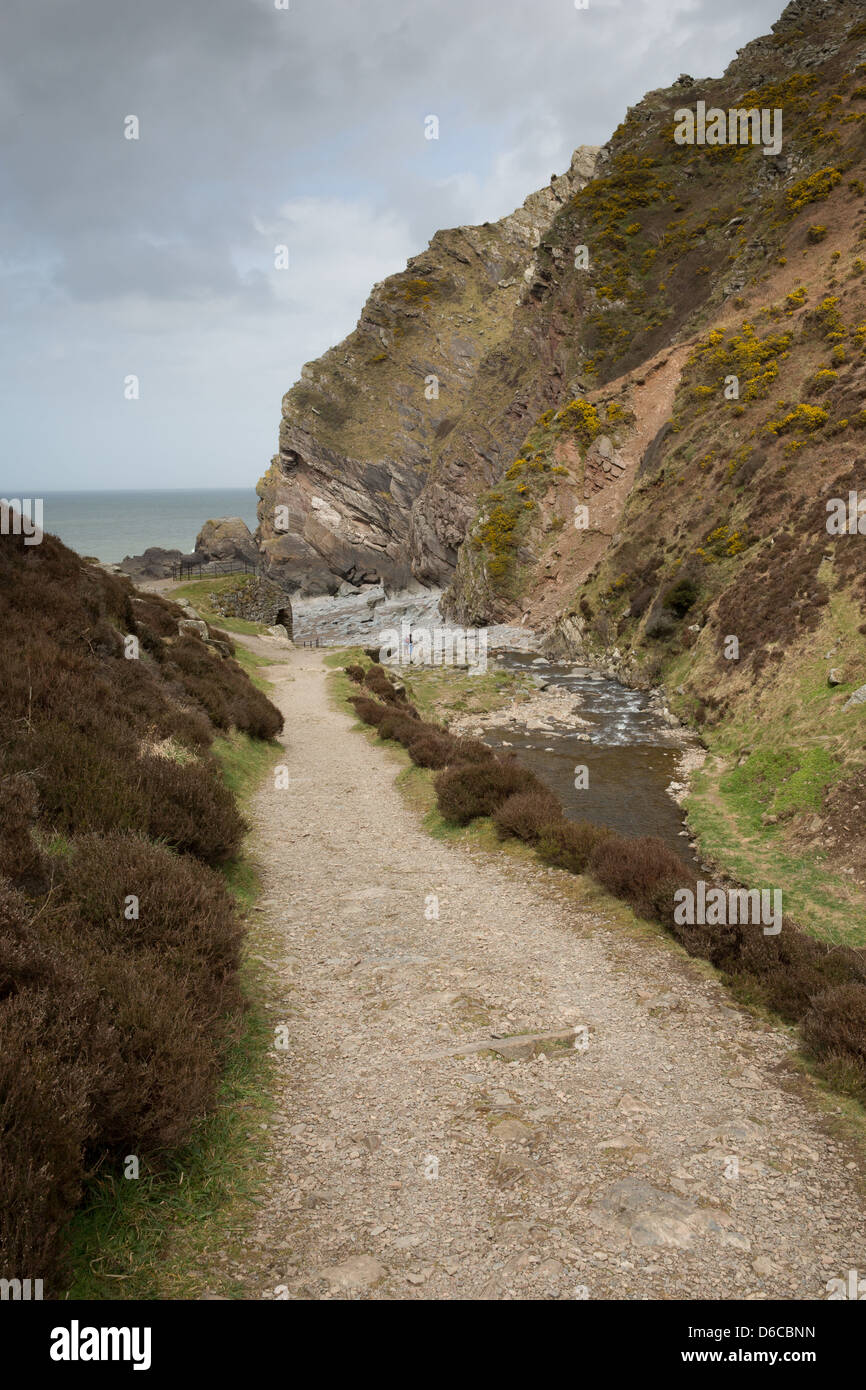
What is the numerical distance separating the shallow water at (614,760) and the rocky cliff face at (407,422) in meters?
51.7

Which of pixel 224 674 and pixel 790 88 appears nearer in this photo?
pixel 224 674

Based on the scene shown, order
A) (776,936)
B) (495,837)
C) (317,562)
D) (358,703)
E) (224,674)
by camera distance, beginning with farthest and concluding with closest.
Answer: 1. (317,562)
2. (358,703)
3. (224,674)
4. (495,837)
5. (776,936)

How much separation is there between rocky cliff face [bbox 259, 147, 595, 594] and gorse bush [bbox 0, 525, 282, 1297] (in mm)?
70575

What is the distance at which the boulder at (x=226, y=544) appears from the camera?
98.6 m

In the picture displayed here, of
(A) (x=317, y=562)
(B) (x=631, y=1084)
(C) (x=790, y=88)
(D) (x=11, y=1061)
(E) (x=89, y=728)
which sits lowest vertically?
(B) (x=631, y=1084)

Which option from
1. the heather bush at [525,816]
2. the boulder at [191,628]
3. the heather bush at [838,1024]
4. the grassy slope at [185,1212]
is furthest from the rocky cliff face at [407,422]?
the grassy slope at [185,1212]

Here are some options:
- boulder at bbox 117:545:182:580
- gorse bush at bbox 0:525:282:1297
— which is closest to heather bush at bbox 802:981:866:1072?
gorse bush at bbox 0:525:282:1297

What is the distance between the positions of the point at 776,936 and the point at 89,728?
917 centimetres

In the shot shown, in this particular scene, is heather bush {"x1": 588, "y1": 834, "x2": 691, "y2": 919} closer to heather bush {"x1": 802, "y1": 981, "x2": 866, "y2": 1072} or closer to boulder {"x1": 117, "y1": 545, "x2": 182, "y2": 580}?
heather bush {"x1": 802, "y1": 981, "x2": 866, "y2": 1072}

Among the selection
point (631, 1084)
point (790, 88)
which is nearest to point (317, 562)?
point (790, 88)

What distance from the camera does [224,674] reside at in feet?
74.8

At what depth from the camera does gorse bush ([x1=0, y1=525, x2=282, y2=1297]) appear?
339 cm
